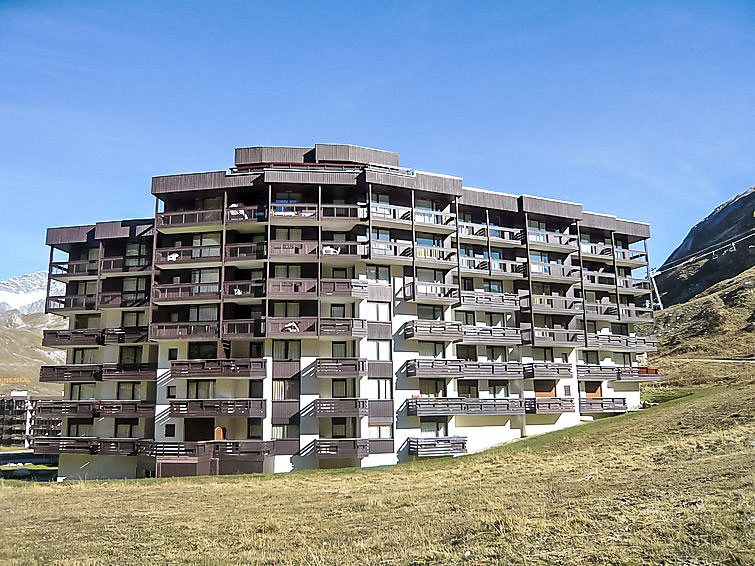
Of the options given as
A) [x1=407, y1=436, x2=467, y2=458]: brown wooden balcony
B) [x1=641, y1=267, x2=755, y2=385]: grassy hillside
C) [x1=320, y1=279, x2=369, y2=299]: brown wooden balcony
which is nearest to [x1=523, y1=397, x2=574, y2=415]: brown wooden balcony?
[x1=407, y1=436, x2=467, y2=458]: brown wooden balcony

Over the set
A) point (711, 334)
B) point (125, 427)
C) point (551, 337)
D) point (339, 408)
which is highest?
point (711, 334)

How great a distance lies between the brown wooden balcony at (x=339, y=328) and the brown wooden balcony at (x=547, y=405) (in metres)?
18.5

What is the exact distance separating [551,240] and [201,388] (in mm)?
37007

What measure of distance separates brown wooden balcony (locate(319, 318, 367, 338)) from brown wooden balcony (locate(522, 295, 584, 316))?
19.5 m

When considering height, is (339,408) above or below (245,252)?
below

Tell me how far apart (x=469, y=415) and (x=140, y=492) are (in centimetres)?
2935

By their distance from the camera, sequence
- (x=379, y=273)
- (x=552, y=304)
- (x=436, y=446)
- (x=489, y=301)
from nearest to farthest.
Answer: (x=436, y=446) → (x=379, y=273) → (x=489, y=301) → (x=552, y=304)

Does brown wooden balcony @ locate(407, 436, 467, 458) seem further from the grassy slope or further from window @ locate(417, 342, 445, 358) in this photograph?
the grassy slope

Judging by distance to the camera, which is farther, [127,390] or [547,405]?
[547,405]

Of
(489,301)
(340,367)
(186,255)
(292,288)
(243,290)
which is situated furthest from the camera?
(489,301)

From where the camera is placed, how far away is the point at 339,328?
55125 mm

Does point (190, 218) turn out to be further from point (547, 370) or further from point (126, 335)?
point (547, 370)

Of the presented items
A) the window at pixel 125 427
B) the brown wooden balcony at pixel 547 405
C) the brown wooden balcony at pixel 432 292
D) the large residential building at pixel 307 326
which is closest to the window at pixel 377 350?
the large residential building at pixel 307 326

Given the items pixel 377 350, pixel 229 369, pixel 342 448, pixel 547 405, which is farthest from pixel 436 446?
pixel 229 369
